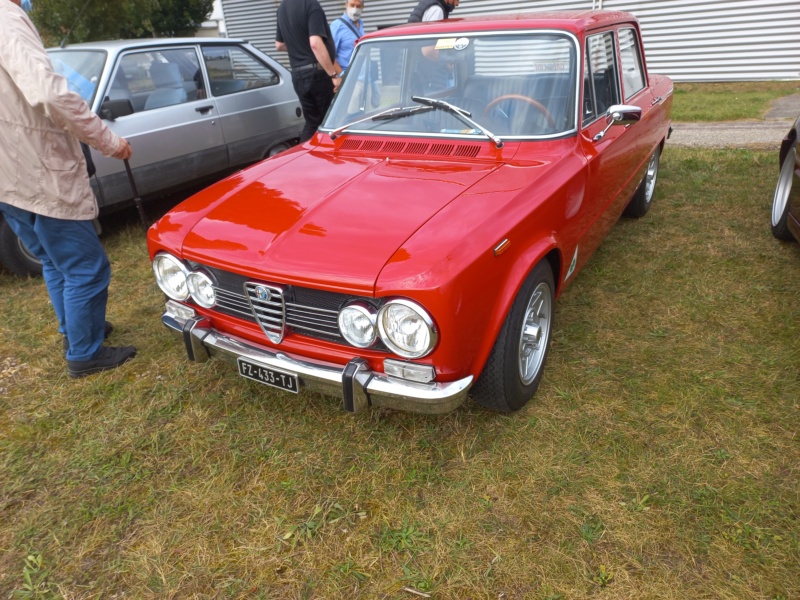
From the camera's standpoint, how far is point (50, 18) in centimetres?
1349

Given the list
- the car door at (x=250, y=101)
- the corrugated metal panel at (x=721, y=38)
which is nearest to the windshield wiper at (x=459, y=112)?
Answer: the car door at (x=250, y=101)

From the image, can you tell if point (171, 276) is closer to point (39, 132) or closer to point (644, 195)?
point (39, 132)

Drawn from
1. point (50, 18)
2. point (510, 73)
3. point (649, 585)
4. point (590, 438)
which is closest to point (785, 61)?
point (510, 73)

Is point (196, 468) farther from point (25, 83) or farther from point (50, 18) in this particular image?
point (50, 18)

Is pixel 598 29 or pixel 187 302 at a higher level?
pixel 598 29

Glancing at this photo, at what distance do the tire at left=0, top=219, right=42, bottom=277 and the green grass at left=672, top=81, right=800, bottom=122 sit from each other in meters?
8.68

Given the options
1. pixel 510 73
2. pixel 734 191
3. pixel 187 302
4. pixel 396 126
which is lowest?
pixel 734 191

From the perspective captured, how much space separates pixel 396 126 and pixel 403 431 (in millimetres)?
1744

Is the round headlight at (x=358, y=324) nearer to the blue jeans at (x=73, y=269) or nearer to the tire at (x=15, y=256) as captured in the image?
the blue jeans at (x=73, y=269)

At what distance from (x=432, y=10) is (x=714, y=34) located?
22.9 feet

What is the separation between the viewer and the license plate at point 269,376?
8.35 ft

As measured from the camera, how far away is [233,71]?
5941 mm

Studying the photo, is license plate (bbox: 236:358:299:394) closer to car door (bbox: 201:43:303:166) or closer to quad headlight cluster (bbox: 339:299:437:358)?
quad headlight cluster (bbox: 339:299:437:358)

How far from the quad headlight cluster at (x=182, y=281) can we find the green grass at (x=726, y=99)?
8387mm
